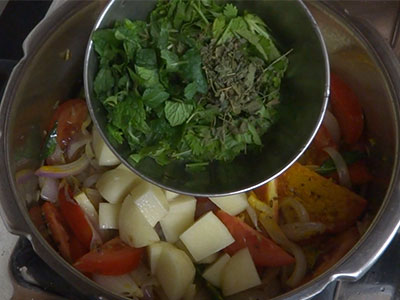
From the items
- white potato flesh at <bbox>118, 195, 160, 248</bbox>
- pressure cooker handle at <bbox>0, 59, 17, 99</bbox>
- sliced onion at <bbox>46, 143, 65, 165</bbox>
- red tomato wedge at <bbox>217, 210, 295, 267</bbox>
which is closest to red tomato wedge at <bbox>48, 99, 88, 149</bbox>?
sliced onion at <bbox>46, 143, 65, 165</bbox>

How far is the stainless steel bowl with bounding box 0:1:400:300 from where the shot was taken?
917 millimetres

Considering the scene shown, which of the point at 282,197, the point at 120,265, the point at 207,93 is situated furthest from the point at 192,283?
the point at 207,93

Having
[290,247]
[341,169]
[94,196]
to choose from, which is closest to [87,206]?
[94,196]

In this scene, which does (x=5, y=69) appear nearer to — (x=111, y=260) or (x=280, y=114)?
(x=111, y=260)

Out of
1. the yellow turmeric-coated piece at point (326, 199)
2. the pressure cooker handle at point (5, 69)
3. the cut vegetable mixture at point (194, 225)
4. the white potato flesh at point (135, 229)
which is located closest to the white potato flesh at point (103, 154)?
the cut vegetable mixture at point (194, 225)

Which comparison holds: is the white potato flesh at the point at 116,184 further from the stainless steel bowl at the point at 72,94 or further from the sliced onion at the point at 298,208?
the sliced onion at the point at 298,208

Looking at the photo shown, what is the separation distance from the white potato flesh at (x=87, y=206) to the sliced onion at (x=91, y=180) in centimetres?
4

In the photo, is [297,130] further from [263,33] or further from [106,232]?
[106,232]

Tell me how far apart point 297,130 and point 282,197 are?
0.14 meters

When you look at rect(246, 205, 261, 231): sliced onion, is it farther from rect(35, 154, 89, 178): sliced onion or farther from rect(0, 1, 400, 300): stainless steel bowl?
rect(35, 154, 89, 178): sliced onion

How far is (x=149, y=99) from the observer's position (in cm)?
100

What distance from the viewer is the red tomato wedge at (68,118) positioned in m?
1.16

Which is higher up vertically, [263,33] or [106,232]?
[263,33]

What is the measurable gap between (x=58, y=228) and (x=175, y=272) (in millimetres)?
239
